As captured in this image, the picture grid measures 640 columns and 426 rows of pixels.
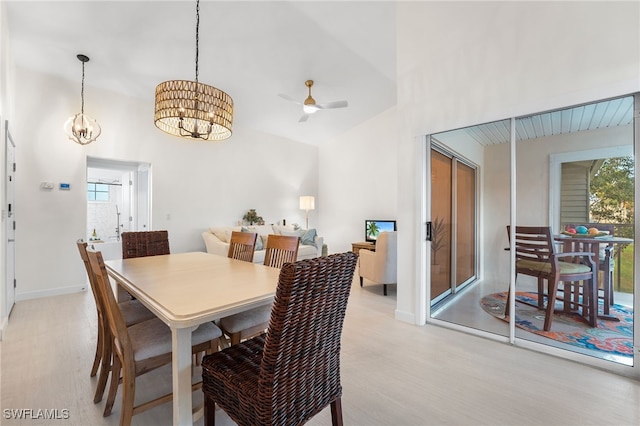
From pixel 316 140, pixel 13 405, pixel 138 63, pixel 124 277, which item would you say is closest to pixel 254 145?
pixel 316 140

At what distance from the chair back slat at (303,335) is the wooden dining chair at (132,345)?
26.4 inches

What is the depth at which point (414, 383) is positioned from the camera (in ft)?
6.18

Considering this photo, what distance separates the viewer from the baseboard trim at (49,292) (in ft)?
11.8

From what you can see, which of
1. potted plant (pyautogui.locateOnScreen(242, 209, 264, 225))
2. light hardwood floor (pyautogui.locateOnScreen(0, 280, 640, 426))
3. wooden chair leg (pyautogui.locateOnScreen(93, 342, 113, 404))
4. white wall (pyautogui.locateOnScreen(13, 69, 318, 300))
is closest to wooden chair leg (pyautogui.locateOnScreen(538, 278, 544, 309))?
light hardwood floor (pyautogui.locateOnScreen(0, 280, 640, 426))

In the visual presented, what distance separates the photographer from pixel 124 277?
1.72 metres

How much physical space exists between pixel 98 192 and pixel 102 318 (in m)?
5.68

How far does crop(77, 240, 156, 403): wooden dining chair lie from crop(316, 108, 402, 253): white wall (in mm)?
4891

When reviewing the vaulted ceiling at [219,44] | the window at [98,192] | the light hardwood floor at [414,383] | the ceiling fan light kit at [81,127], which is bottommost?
the light hardwood floor at [414,383]

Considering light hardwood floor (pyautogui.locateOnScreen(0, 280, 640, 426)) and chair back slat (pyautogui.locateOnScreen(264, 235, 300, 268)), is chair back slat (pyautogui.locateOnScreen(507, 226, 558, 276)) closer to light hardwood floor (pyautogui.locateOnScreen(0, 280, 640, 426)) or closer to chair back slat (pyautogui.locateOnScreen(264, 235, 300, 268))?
light hardwood floor (pyautogui.locateOnScreen(0, 280, 640, 426))

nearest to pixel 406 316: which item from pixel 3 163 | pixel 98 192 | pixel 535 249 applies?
pixel 535 249

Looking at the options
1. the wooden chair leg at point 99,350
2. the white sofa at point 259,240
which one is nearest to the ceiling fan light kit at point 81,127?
the white sofa at point 259,240

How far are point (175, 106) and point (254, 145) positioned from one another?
4152 mm

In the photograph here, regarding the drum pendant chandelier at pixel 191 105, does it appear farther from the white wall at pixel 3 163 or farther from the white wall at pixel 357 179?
the white wall at pixel 357 179

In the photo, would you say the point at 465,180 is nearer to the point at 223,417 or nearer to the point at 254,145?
the point at 223,417
